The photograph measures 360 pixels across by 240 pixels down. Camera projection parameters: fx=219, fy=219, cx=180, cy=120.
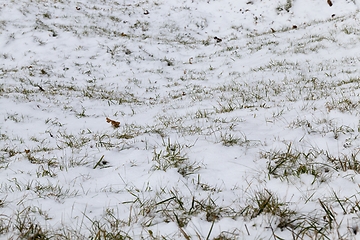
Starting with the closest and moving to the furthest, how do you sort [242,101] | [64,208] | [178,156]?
[64,208] < [178,156] < [242,101]

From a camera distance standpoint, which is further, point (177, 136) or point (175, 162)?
point (177, 136)

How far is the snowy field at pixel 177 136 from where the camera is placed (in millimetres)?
1522

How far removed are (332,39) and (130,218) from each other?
36.3 feet

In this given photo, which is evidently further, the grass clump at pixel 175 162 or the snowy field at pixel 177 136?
the grass clump at pixel 175 162

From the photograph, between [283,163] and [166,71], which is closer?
[283,163]

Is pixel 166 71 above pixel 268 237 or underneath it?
underneath

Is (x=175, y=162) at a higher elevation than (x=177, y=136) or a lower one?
higher

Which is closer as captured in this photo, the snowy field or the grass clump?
the snowy field

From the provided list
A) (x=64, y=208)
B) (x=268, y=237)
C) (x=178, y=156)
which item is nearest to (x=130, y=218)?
(x=64, y=208)

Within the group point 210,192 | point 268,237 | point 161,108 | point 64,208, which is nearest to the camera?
point 268,237

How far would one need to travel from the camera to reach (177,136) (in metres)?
3.31

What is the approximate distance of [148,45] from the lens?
41.0 feet

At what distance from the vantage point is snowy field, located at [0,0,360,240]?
152 centimetres

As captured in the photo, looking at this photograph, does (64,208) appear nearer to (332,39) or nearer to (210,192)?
(210,192)
